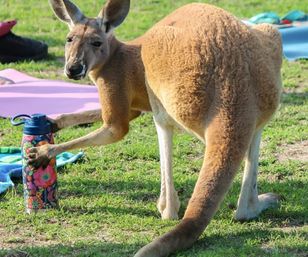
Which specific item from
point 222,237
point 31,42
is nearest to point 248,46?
point 222,237

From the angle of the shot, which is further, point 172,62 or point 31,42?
point 31,42

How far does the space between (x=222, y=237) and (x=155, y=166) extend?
1241mm

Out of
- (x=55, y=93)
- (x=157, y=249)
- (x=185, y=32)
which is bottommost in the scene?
(x=55, y=93)

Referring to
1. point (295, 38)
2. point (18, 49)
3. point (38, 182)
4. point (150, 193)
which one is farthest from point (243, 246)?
point (295, 38)

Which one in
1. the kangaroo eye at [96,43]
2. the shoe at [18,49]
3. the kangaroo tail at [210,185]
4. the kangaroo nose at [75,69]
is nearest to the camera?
the kangaroo tail at [210,185]

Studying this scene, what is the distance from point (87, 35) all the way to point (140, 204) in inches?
38.0

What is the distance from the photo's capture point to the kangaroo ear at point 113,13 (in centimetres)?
420

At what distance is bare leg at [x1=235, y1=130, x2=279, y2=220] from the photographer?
13.3ft

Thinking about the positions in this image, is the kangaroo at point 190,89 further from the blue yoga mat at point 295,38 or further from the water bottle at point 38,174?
the blue yoga mat at point 295,38

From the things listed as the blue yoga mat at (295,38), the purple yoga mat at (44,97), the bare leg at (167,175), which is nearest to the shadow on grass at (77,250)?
the bare leg at (167,175)

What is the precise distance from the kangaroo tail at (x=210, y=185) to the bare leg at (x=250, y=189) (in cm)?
30

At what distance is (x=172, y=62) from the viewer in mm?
3879

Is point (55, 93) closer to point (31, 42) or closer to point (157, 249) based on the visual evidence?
point (31, 42)

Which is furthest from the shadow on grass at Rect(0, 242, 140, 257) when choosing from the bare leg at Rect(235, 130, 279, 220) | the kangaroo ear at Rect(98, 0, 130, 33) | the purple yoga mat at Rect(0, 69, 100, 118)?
the purple yoga mat at Rect(0, 69, 100, 118)
